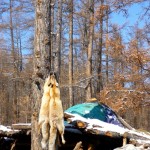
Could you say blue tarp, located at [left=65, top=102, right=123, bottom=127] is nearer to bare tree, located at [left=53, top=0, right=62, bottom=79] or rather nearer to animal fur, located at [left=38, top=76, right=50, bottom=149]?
animal fur, located at [left=38, top=76, right=50, bottom=149]

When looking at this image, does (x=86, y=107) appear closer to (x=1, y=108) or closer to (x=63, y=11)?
(x=63, y=11)

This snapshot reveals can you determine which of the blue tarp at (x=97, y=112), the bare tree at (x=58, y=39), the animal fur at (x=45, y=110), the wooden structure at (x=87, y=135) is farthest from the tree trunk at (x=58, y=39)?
the animal fur at (x=45, y=110)

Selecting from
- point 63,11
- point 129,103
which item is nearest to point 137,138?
point 129,103

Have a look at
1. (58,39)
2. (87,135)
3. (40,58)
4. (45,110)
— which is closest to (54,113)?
(45,110)

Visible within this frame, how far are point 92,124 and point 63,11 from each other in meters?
13.1

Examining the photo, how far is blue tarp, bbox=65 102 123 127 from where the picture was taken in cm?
1159

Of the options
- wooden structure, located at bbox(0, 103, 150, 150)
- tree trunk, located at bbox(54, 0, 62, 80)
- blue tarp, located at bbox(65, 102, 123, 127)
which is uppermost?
tree trunk, located at bbox(54, 0, 62, 80)

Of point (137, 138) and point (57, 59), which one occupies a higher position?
point (57, 59)

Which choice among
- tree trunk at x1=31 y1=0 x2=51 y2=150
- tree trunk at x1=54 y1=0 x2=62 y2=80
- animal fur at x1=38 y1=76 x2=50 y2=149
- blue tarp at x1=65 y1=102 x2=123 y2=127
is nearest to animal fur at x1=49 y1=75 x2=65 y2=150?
animal fur at x1=38 y1=76 x2=50 y2=149

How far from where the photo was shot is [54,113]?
7414 mm

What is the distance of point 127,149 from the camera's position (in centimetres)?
886

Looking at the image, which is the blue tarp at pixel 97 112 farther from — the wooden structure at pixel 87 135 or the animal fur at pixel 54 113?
the animal fur at pixel 54 113

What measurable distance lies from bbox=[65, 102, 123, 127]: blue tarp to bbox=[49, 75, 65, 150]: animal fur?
12.9 feet

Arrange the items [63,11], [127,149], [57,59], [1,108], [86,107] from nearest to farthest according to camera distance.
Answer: [127,149], [86,107], [57,59], [63,11], [1,108]
